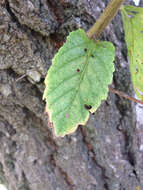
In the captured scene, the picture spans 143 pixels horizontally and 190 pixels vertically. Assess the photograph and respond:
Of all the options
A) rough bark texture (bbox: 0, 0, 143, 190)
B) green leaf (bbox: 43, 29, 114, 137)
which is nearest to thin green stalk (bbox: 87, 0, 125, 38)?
green leaf (bbox: 43, 29, 114, 137)

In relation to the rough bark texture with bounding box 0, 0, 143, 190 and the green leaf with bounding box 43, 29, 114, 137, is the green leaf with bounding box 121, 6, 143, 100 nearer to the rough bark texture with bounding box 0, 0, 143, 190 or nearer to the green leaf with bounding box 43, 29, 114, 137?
the rough bark texture with bounding box 0, 0, 143, 190

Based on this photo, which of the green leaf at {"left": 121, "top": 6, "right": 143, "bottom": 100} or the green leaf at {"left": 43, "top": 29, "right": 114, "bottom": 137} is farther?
the green leaf at {"left": 121, "top": 6, "right": 143, "bottom": 100}

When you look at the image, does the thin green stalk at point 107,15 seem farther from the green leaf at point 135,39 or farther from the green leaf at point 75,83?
the green leaf at point 135,39

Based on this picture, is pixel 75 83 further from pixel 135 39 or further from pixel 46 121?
pixel 46 121

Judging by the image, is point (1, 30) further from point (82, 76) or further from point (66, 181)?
point (66, 181)

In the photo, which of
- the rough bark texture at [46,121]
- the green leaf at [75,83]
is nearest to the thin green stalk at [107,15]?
the green leaf at [75,83]
